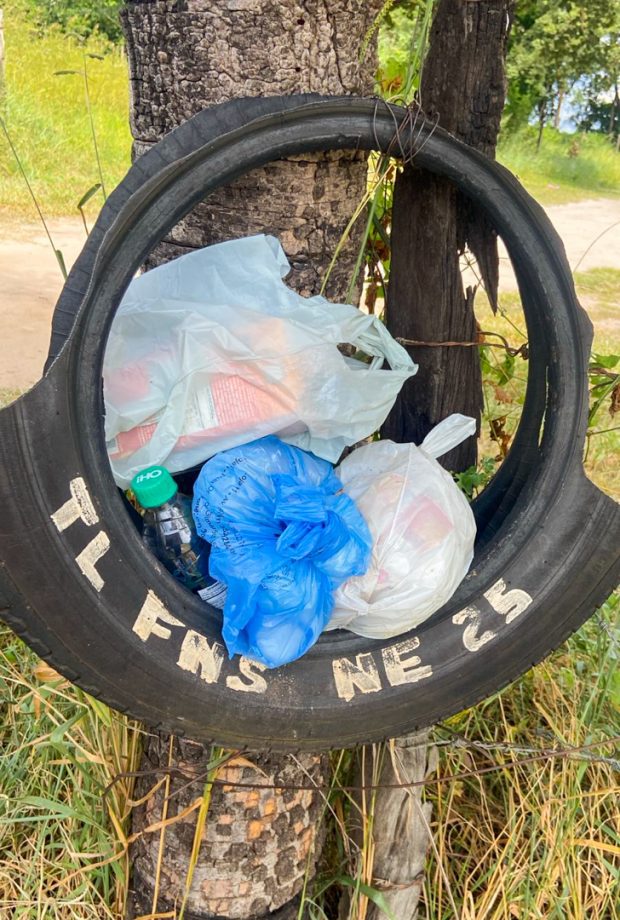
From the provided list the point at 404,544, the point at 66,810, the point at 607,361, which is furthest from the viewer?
the point at 607,361

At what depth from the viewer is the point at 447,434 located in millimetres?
1670

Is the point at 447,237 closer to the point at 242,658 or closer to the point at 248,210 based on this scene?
the point at 248,210

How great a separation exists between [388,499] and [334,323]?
0.32 m

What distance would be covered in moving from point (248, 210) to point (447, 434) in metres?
0.57

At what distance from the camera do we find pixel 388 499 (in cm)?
150

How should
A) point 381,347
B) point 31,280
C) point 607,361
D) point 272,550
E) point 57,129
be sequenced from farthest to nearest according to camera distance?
point 57,129 < point 31,280 < point 607,361 < point 381,347 < point 272,550

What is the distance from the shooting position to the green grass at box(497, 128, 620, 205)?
Answer: 12188mm

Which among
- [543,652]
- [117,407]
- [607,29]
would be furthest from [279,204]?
[607,29]

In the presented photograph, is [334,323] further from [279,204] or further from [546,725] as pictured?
[546,725]

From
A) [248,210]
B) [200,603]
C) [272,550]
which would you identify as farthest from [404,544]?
[248,210]

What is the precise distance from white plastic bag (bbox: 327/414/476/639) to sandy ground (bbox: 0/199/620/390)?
7.23 ft

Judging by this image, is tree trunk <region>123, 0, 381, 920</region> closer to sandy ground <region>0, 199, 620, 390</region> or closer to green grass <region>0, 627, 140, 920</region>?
green grass <region>0, 627, 140, 920</region>

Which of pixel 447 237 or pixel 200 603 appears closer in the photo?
pixel 200 603

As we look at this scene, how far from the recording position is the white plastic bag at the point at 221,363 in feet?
4.62
